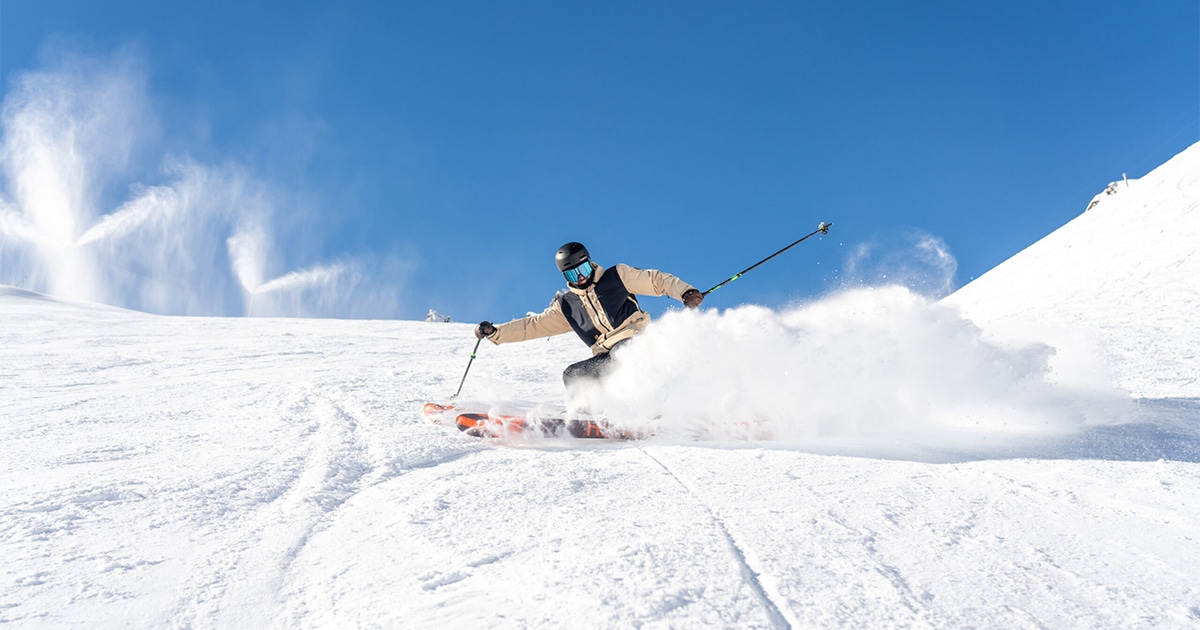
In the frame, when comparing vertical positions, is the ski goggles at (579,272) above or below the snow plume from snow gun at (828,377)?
above

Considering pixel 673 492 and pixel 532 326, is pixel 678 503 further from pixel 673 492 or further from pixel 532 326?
pixel 532 326

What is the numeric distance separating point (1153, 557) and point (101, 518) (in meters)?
4.50

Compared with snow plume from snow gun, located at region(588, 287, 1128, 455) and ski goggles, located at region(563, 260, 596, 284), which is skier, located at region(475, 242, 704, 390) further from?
snow plume from snow gun, located at region(588, 287, 1128, 455)

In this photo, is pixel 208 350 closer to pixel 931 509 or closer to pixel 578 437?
pixel 578 437

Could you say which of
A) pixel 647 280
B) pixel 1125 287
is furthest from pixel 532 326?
pixel 1125 287

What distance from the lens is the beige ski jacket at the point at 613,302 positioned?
6.74 meters

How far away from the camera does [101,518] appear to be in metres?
2.96

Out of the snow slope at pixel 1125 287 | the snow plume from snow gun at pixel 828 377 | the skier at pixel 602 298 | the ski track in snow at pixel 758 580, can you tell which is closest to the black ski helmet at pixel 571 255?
the skier at pixel 602 298

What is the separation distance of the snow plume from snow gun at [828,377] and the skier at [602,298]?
250 millimetres

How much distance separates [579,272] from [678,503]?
3917 millimetres

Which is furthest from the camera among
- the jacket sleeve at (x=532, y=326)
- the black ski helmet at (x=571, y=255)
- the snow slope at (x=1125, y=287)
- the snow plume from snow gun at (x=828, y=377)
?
the snow slope at (x=1125, y=287)

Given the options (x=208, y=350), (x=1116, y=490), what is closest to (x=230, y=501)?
(x=1116, y=490)

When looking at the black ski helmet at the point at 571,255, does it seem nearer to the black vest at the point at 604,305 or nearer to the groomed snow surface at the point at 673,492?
the black vest at the point at 604,305

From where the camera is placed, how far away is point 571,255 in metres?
6.53
